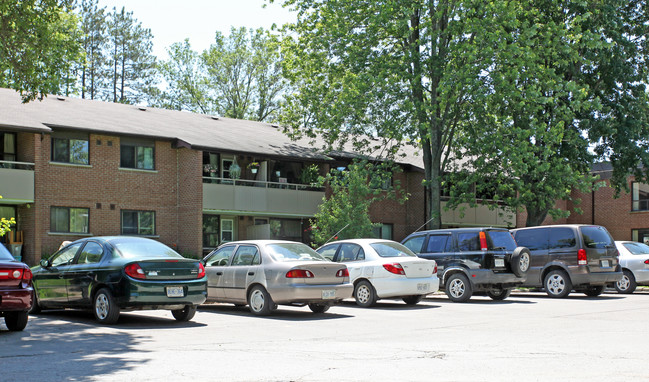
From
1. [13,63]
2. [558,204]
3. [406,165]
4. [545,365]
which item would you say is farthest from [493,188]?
[545,365]

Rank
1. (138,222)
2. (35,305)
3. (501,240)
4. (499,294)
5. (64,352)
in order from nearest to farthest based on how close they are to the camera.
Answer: (64,352) → (35,305) → (501,240) → (499,294) → (138,222)

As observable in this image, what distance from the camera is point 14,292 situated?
37.0 ft

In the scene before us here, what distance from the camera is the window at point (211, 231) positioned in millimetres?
33406

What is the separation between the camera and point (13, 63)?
18078mm

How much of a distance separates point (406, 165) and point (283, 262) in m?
24.6

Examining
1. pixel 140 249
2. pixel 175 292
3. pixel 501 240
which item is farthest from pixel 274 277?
pixel 501 240

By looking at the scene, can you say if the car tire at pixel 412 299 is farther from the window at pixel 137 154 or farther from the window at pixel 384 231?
the window at pixel 384 231

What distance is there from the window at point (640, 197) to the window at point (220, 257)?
35.3m

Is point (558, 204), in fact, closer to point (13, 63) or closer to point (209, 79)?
point (209, 79)

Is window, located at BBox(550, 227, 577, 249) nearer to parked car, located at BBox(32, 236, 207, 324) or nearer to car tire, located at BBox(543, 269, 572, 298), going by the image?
car tire, located at BBox(543, 269, 572, 298)

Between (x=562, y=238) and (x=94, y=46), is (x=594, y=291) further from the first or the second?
(x=94, y=46)

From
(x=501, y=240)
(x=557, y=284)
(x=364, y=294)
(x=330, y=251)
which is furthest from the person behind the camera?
(x=557, y=284)

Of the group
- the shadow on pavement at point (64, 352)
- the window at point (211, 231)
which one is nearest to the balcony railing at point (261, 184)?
the window at point (211, 231)

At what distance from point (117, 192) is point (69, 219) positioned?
2.20m
